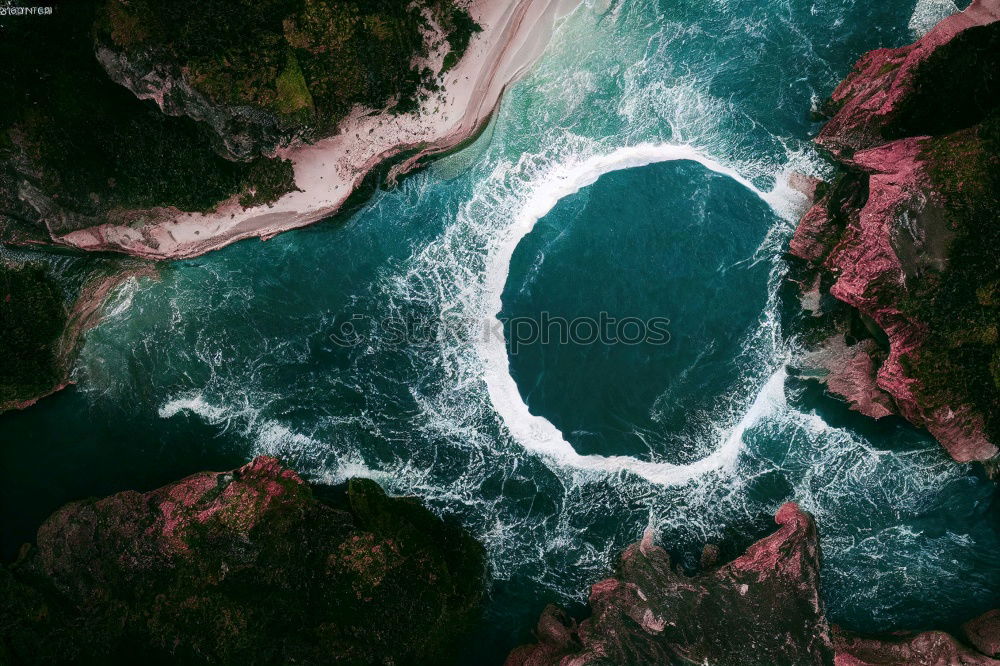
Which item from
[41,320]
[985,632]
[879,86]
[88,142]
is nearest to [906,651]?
[985,632]

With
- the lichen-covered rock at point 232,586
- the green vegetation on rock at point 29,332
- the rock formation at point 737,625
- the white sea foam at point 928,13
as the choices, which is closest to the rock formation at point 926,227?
the white sea foam at point 928,13

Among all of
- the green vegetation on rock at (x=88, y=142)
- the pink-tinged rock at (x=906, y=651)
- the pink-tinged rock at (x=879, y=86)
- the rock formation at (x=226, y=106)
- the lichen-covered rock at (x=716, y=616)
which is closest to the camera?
the rock formation at (x=226, y=106)

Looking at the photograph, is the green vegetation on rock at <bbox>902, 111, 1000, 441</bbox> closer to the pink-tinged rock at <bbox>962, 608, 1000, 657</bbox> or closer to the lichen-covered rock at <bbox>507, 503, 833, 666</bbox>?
the lichen-covered rock at <bbox>507, 503, 833, 666</bbox>

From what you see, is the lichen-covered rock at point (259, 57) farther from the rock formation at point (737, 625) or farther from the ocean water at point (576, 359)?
the rock formation at point (737, 625)

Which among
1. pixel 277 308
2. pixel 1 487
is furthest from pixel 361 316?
pixel 1 487

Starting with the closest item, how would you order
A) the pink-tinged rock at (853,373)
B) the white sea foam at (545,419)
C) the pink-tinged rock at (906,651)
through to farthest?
the pink-tinged rock at (906,651), the pink-tinged rock at (853,373), the white sea foam at (545,419)

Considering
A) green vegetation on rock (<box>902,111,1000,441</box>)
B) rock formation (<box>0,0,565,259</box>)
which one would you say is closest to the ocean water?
rock formation (<box>0,0,565,259</box>)

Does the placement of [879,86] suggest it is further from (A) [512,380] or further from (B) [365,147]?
(B) [365,147]

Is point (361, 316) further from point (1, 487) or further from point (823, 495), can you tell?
point (823, 495)
